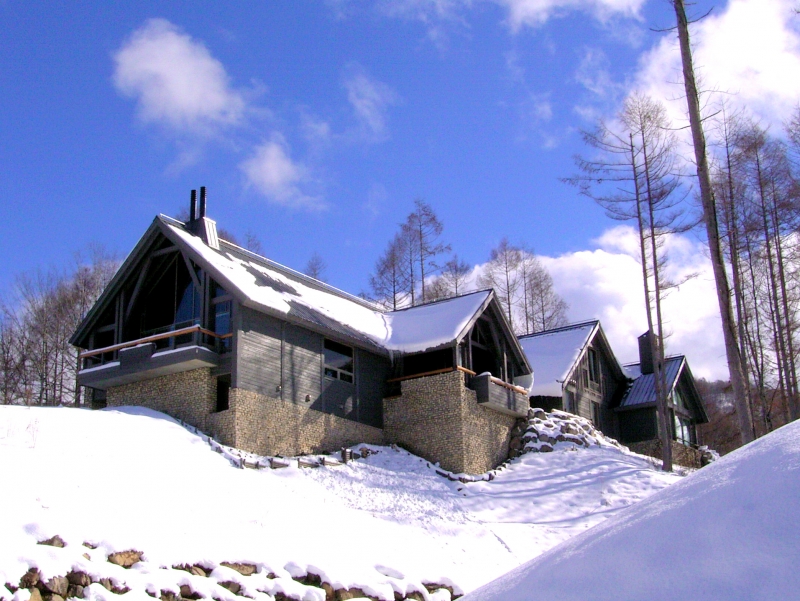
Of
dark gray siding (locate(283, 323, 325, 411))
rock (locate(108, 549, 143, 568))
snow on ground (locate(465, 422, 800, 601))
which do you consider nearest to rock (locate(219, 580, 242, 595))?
rock (locate(108, 549, 143, 568))

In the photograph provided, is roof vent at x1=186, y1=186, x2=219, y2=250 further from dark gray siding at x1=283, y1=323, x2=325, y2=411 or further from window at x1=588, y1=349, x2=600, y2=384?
window at x1=588, y1=349, x2=600, y2=384

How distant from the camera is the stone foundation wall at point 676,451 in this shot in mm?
32344

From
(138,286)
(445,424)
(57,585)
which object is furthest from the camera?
(445,424)

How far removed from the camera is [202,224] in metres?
24.9

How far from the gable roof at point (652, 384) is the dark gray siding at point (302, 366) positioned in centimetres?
1704

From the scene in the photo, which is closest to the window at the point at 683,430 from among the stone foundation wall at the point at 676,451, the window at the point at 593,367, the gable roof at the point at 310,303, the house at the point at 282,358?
the stone foundation wall at the point at 676,451

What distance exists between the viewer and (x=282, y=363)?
22922 mm

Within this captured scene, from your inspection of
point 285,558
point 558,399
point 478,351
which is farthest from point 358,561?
point 558,399

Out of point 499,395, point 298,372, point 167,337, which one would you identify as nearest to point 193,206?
point 167,337

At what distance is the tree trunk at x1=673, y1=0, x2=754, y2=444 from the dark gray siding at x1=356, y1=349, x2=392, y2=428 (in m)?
12.9

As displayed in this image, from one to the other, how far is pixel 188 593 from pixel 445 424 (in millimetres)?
14075

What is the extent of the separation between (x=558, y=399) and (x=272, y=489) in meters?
16.5

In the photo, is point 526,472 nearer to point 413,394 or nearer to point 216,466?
point 413,394

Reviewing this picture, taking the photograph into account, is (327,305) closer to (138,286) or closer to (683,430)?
(138,286)
